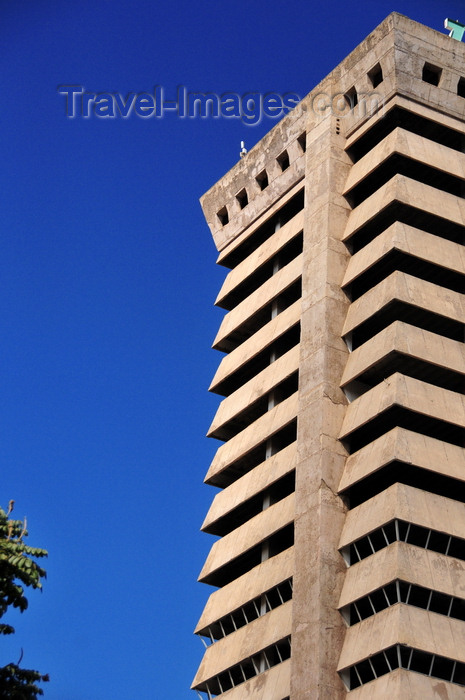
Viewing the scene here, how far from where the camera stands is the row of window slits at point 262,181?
70.3 metres

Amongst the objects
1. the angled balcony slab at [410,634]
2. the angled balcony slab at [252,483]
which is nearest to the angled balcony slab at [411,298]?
the angled balcony slab at [252,483]

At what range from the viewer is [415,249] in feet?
189

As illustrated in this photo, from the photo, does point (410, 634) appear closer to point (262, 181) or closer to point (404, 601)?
point (404, 601)

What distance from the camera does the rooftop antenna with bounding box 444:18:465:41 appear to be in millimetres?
69875

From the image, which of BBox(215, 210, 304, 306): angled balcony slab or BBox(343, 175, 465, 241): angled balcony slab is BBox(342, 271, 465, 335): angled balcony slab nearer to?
BBox(343, 175, 465, 241): angled balcony slab

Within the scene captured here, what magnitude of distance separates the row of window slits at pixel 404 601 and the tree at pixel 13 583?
2510cm

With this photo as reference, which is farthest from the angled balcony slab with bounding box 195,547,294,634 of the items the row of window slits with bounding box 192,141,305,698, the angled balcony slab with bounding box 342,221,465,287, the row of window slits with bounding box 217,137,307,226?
the row of window slits with bounding box 217,137,307,226

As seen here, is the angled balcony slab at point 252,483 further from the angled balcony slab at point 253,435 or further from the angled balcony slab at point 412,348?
the angled balcony slab at point 412,348

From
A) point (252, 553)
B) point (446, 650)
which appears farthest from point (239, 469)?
point (446, 650)

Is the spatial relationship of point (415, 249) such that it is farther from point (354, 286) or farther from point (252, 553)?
point (252, 553)

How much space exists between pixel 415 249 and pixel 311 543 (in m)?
15.9

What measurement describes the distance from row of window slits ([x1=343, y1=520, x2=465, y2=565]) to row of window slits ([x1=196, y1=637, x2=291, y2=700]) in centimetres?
563

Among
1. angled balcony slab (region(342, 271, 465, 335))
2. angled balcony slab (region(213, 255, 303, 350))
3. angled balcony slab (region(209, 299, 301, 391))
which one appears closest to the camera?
angled balcony slab (region(342, 271, 465, 335))

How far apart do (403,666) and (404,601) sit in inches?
103
